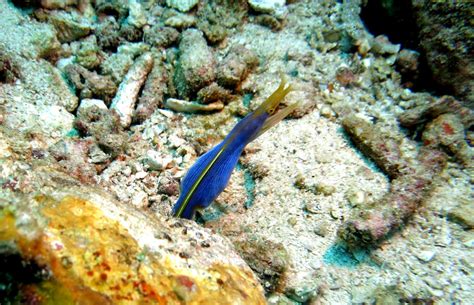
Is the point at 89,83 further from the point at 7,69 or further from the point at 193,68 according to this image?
the point at 193,68

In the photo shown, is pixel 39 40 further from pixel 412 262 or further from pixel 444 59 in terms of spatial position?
pixel 444 59

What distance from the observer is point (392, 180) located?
9.91 feet

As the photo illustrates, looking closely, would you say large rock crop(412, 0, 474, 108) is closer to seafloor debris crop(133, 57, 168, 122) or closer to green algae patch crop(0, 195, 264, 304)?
seafloor debris crop(133, 57, 168, 122)

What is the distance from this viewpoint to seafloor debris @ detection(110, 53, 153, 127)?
3502mm

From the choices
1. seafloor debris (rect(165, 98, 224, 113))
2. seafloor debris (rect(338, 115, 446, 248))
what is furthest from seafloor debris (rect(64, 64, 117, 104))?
seafloor debris (rect(338, 115, 446, 248))

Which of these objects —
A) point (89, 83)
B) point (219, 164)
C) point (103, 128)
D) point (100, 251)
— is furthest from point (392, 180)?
point (89, 83)

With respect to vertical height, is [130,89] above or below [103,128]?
above

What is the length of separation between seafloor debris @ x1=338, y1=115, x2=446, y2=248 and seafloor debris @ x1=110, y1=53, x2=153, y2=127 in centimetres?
236

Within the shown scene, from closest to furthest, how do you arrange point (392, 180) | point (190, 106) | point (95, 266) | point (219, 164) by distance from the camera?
point (95, 266)
point (219, 164)
point (392, 180)
point (190, 106)

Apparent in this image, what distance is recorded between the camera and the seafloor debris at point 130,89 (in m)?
3.50

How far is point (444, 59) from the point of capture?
3641 mm

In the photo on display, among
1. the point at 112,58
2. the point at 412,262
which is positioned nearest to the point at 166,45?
the point at 112,58

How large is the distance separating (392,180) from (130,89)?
2.95 meters

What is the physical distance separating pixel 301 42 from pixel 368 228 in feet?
8.87
